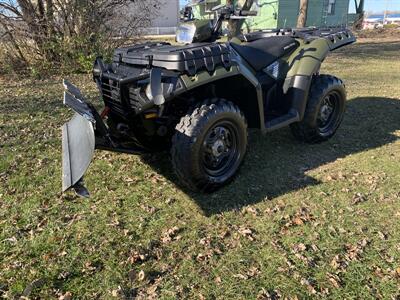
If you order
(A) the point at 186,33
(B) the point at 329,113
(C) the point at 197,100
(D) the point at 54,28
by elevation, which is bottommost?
(B) the point at 329,113

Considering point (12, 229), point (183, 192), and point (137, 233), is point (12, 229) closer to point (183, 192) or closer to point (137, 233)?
point (137, 233)

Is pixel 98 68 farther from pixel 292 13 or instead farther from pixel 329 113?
pixel 292 13

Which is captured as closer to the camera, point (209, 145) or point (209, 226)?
point (209, 226)

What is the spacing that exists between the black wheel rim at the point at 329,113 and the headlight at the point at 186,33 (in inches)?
84.9

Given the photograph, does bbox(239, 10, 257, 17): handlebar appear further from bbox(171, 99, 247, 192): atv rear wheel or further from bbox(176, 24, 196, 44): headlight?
bbox(171, 99, 247, 192): atv rear wheel

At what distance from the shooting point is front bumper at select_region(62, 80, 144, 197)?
3.16m

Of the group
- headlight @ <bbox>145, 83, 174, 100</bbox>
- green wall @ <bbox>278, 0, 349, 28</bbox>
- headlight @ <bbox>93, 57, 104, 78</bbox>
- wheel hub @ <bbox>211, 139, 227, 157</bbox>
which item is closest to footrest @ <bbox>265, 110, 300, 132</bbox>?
wheel hub @ <bbox>211, 139, 227, 157</bbox>

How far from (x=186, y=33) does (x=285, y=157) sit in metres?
2.03

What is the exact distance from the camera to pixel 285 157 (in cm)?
509

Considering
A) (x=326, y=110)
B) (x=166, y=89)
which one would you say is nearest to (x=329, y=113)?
(x=326, y=110)

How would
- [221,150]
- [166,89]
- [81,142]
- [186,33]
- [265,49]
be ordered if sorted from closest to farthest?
[166,89] → [81,142] → [221,150] → [186,33] → [265,49]

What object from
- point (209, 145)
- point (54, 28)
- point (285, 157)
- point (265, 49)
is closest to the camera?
point (209, 145)

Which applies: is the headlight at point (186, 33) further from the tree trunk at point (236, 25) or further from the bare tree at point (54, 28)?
the bare tree at point (54, 28)

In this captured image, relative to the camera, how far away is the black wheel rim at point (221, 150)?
12.9 ft
